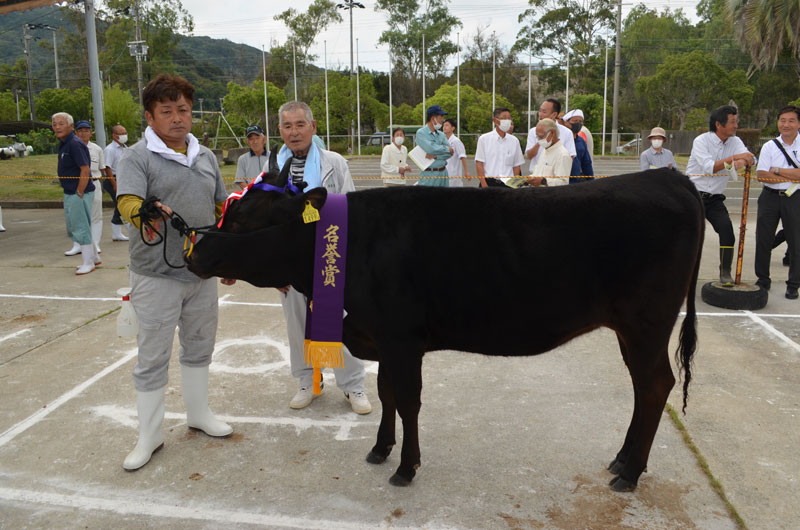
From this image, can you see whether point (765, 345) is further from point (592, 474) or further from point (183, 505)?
point (183, 505)

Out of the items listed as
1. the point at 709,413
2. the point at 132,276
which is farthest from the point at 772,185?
the point at 132,276

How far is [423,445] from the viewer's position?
3.73m

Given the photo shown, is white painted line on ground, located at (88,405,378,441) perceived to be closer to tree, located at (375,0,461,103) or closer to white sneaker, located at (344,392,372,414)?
white sneaker, located at (344,392,372,414)

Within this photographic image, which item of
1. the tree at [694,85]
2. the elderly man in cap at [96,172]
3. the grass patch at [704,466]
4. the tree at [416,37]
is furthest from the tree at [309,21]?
the grass patch at [704,466]

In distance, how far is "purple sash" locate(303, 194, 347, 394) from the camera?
3156mm

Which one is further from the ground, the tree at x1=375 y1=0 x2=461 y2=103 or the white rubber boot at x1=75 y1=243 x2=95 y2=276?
the tree at x1=375 y1=0 x2=461 y2=103

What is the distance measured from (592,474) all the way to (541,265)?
1.26 m

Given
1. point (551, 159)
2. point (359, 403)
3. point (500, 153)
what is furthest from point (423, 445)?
point (500, 153)

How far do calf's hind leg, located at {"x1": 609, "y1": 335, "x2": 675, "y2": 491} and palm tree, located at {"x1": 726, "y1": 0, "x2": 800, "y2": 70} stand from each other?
2364 cm

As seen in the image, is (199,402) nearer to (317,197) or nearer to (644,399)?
(317,197)

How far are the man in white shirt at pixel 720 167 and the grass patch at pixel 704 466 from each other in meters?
3.40

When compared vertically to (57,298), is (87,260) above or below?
above

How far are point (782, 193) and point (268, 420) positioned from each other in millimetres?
6121

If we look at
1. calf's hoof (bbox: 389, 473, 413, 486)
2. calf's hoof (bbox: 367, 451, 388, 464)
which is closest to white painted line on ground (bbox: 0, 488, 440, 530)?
calf's hoof (bbox: 389, 473, 413, 486)
